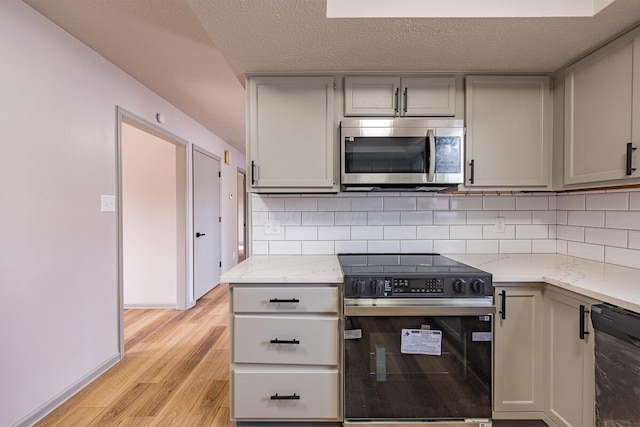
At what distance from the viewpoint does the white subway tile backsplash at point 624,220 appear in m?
1.64

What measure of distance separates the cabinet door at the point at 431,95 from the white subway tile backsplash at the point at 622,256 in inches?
47.6

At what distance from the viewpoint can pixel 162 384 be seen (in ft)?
6.98

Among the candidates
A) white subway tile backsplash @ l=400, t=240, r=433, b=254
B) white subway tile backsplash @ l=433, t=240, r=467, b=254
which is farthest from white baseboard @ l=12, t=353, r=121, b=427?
white subway tile backsplash @ l=433, t=240, r=467, b=254

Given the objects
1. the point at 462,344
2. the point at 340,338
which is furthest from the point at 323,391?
the point at 462,344

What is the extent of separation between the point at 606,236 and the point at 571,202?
0.33 metres

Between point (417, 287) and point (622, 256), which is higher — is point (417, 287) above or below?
below

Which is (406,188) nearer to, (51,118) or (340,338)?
(340,338)

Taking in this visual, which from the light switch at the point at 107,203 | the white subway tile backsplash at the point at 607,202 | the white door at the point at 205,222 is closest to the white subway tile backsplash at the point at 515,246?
the white subway tile backsplash at the point at 607,202

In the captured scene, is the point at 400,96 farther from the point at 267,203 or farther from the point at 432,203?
the point at 267,203

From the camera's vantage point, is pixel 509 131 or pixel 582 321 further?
pixel 509 131

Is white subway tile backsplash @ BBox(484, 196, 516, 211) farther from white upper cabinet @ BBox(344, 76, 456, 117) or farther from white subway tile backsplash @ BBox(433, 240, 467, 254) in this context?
white upper cabinet @ BBox(344, 76, 456, 117)

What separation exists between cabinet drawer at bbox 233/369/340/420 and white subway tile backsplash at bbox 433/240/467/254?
1.14m

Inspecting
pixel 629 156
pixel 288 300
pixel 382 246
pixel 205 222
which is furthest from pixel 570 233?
pixel 205 222

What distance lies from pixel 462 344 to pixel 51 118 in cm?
266
